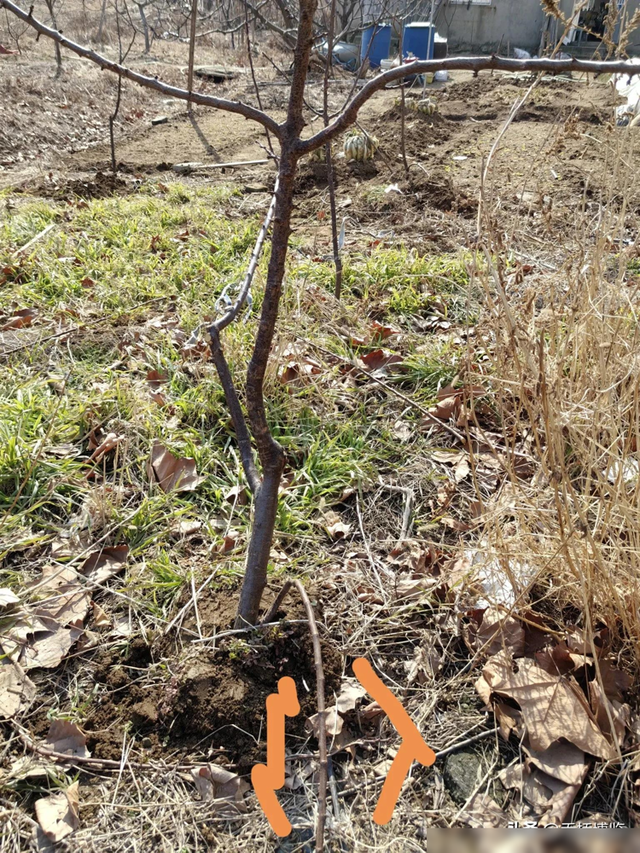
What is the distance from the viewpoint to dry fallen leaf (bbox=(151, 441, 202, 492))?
2205 mm

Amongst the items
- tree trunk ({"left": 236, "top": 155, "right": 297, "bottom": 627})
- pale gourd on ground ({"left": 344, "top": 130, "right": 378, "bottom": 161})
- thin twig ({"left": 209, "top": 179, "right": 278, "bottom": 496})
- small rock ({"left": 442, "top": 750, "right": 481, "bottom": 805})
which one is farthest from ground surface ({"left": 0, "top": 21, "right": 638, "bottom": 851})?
pale gourd on ground ({"left": 344, "top": 130, "right": 378, "bottom": 161})

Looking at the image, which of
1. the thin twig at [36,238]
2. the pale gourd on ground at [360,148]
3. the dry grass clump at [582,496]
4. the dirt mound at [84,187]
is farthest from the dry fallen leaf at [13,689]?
the pale gourd on ground at [360,148]

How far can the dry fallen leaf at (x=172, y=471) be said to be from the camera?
2.21 metres

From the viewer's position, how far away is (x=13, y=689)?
5.17 feet

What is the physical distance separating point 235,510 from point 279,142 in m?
1.26

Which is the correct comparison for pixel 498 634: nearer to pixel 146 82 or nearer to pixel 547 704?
pixel 547 704

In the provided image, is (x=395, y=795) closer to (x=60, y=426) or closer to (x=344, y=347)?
(x=60, y=426)

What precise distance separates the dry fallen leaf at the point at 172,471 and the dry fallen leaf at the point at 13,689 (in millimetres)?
756

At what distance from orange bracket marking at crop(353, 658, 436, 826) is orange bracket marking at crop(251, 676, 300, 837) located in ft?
0.63

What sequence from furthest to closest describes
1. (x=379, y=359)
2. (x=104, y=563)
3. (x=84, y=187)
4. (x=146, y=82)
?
(x=84, y=187) < (x=379, y=359) < (x=104, y=563) < (x=146, y=82)

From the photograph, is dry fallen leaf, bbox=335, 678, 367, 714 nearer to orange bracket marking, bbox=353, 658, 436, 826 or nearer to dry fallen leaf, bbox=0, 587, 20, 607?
orange bracket marking, bbox=353, 658, 436, 826

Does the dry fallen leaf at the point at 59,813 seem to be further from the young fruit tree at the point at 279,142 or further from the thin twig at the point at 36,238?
the thin twig at the point at 36,238

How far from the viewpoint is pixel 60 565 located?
191 cm

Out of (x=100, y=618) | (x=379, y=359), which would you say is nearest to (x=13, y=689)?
(x=100, y=618)
